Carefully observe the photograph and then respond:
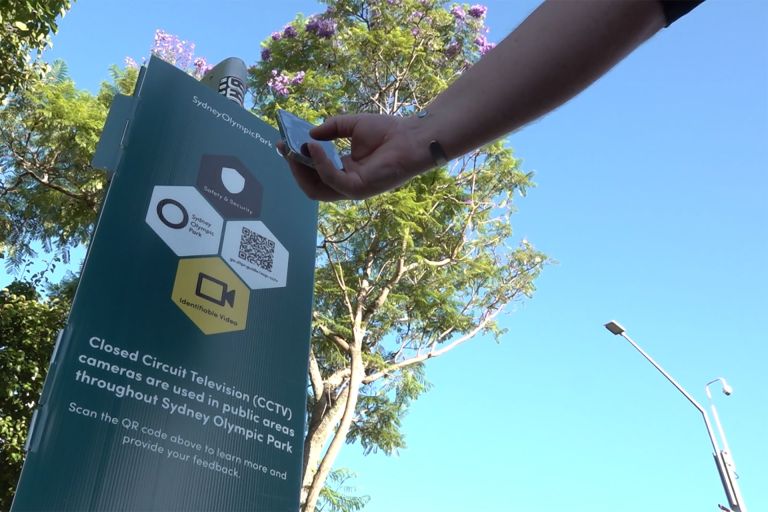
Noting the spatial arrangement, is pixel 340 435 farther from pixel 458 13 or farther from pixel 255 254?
pixel 458 13

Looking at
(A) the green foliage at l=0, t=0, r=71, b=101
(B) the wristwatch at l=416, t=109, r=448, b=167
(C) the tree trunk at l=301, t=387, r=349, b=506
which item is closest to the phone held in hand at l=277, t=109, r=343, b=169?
(B) the wristwatch at l=416, t=109, r=448, b=167

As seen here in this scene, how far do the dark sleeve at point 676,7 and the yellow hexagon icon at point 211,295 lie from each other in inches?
107

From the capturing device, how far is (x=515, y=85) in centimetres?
95

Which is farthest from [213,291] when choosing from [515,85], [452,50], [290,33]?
[452,50]

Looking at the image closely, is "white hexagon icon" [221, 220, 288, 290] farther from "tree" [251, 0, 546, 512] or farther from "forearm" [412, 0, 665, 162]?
"tree" [251, 0, 546, 512]

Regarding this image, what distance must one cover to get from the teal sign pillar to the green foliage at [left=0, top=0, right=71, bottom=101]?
3.68 meters

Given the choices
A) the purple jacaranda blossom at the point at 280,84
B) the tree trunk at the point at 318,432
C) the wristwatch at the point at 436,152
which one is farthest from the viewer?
the purple jacaranda blossom at the point at 280,84

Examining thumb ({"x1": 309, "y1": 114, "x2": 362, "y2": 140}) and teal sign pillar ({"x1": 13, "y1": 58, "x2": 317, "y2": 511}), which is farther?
teal sign pillar ({"x1": 13, "y1": 58, "x2": 317, "y2": 511})

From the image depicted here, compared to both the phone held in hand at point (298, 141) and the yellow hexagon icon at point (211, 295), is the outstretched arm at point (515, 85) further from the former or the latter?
the yellow hexagon icon at point (211, 295)

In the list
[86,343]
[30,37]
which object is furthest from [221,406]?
[30,37]

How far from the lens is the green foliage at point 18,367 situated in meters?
8.97

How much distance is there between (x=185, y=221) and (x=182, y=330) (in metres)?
0.64

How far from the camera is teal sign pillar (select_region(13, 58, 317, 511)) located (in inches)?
98.7

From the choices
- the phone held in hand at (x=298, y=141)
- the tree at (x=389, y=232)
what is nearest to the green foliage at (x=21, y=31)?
the tree at (x=389, y=232)
